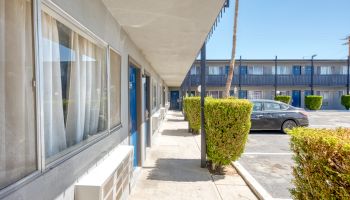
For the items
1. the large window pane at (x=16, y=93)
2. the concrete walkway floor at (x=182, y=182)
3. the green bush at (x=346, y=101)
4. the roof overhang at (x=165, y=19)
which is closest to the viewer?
the large window pane at (x=16, y=93)

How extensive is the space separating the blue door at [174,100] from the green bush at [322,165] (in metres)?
28.6

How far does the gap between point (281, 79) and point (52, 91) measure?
31.4 m

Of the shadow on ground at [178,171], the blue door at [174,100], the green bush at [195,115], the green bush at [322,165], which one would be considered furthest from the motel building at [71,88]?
the blue door at [174,100]

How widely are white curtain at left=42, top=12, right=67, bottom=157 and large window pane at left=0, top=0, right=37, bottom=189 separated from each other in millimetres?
206

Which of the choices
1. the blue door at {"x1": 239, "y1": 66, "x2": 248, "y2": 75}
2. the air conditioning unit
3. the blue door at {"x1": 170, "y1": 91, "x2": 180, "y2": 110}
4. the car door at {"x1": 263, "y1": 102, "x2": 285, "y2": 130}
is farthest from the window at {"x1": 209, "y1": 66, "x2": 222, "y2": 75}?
the air conditioning unit

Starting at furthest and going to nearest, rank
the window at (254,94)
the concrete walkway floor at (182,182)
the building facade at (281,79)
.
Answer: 1. the window at (254,94)
2. the building facade at (281,79)
3. the concrete walkway floor at (182,182)

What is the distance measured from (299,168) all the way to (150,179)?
10.2 ft

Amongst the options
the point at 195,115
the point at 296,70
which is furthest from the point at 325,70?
the point at 195,115

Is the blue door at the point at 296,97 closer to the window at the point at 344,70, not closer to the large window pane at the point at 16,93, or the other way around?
the window at the point at 344,70

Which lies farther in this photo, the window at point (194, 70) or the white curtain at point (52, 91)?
the window at point (194, 70)

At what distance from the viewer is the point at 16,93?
4.63ft

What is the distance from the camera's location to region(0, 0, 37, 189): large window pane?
1.32m

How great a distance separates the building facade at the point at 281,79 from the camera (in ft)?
97.1

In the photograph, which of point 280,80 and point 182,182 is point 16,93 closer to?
point 182,182
